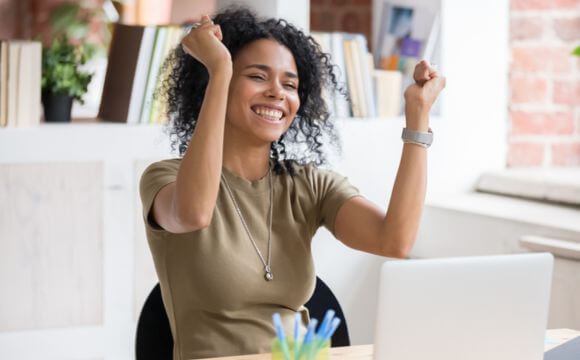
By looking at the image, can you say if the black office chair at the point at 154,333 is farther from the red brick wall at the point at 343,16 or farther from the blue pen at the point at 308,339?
the red brick wall at the point at 343,16

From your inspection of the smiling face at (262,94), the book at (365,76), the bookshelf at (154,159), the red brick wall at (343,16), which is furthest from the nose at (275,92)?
the red brick wall at (343,16)

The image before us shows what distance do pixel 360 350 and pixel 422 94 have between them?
0.51 m

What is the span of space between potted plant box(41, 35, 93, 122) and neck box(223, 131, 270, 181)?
1030 mm

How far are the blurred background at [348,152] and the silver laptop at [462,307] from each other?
50.6 inches

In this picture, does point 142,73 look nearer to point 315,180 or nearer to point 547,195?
point 315,180

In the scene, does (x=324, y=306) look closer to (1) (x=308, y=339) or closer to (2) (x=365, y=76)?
(1) (x=308, y=339)

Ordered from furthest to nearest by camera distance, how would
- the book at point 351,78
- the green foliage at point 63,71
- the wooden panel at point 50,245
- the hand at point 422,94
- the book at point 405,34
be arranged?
1. the book at point 405,34
2. the book at point 351,78
3. the green foliage at point 63,71
4. the wooden panel at point 50,245
5. the hand at point 422,94

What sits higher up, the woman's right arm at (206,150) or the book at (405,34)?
the book at (405,34)

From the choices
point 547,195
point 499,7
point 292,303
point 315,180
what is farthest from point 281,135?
point 499,7

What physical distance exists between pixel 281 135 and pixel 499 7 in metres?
1.45

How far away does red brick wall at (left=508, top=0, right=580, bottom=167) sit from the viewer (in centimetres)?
349

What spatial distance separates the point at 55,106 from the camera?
2998mm

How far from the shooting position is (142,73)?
304 centimetres

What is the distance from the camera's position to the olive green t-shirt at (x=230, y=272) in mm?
1989
